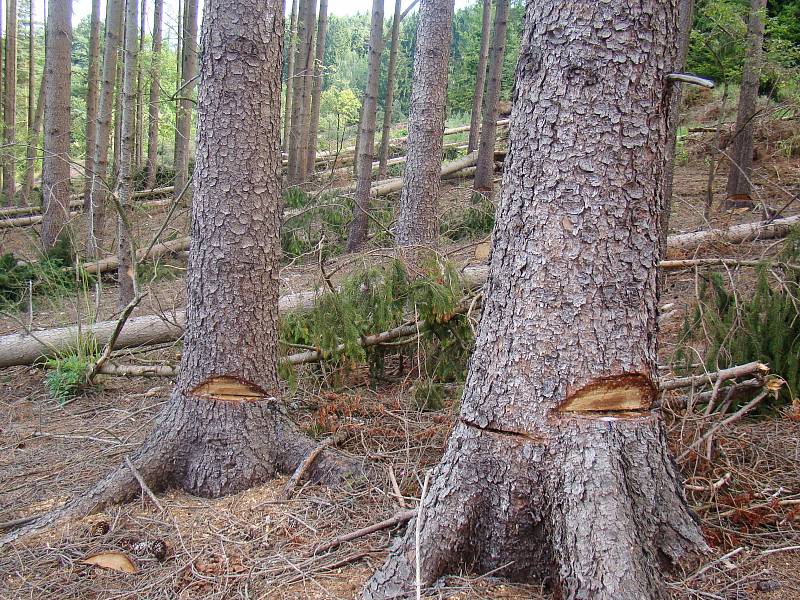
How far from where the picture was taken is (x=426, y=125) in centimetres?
813

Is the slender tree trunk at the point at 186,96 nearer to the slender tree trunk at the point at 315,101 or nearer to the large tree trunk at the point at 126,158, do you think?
the slender tree trunk at the point at 315,101

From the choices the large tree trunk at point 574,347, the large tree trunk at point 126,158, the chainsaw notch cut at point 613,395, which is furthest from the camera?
the large tree trunk at point 126,158

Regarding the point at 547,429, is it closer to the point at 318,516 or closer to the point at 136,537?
the point at 318,516

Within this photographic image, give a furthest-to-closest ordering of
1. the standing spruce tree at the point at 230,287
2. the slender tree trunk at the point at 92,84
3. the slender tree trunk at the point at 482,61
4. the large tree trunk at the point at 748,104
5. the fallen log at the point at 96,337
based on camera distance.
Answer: the slender tree trunk at the point at 482,61
the slender tree trunk at the point at 92,84
the large tree trunk at the point at 748,104
the fallen log at the point at 96,337
the standing spruce tree at the point at 230,287

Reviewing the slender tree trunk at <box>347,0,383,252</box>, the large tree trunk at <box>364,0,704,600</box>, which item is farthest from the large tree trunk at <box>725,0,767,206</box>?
the large tree trunk at <box>364,0,704,600</box>

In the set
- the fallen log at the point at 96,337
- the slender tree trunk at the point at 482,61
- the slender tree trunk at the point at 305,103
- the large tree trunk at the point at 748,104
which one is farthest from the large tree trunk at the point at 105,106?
the large tree trunk at the point at 748,104

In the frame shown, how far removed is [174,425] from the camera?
372cm

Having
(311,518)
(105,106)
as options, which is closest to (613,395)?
(311,518)

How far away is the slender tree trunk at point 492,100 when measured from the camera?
13828 mm

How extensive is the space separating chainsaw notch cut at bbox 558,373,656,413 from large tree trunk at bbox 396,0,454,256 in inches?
214

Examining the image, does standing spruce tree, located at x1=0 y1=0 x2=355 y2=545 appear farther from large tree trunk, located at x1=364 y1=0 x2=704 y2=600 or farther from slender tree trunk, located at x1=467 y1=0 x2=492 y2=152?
slender tree trunk, located at x1=467 y1=0 x2=492 y2=152

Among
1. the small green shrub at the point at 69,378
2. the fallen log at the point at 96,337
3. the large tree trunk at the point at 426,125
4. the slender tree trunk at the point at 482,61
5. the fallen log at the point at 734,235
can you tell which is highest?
the slender tree trunk at the point at 482,61

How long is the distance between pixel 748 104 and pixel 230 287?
→ 10366mm

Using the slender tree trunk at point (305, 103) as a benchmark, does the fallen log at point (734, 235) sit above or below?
below
